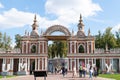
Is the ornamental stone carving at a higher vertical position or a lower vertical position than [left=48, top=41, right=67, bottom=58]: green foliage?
higher

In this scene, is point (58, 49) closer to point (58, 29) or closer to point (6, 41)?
point (6, 41)

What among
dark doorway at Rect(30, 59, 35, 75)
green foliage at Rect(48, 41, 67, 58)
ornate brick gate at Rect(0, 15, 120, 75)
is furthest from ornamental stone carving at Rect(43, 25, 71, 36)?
green foliage at Rect(48, 41, 67, 58)

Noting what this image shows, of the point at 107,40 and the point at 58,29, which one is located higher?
the point at 58,29

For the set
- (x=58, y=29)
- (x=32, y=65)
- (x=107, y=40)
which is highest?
(x=58, y=29)

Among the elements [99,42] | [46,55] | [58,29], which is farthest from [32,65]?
[99,42]

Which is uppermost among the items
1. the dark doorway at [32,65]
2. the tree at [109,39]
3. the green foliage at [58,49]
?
the tree at [109,39]

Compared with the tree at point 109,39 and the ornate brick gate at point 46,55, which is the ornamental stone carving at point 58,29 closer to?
the ornate brick gate at point 46,55

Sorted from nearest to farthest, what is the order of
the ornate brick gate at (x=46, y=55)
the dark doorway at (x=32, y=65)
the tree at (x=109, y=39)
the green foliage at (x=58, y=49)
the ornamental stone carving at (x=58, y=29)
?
the ornate brick gate at (x=46, y=55), the ornamental stone carving at (x=58, y=29), the dark doorway at (x=32, y=65), the tree at (x=109, y=39), the green foliage at (x=58, y=49)

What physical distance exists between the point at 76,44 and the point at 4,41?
2946cm

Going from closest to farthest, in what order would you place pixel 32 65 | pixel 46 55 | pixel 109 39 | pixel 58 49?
pixel 46 55 → pixel 32 65 → pixel 109 39 → pixel 58 49

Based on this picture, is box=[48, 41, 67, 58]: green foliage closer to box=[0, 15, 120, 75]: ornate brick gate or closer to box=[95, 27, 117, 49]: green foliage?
→ box=[95, 27, 117, 49]: green foliage

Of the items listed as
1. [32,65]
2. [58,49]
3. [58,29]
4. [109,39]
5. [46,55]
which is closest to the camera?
[58,29]

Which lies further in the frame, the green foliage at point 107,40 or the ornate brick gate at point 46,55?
the green foliage at point 107,40

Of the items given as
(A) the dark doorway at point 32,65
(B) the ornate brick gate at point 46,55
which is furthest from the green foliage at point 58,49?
(B) the ornate brick gate at point 46,55
